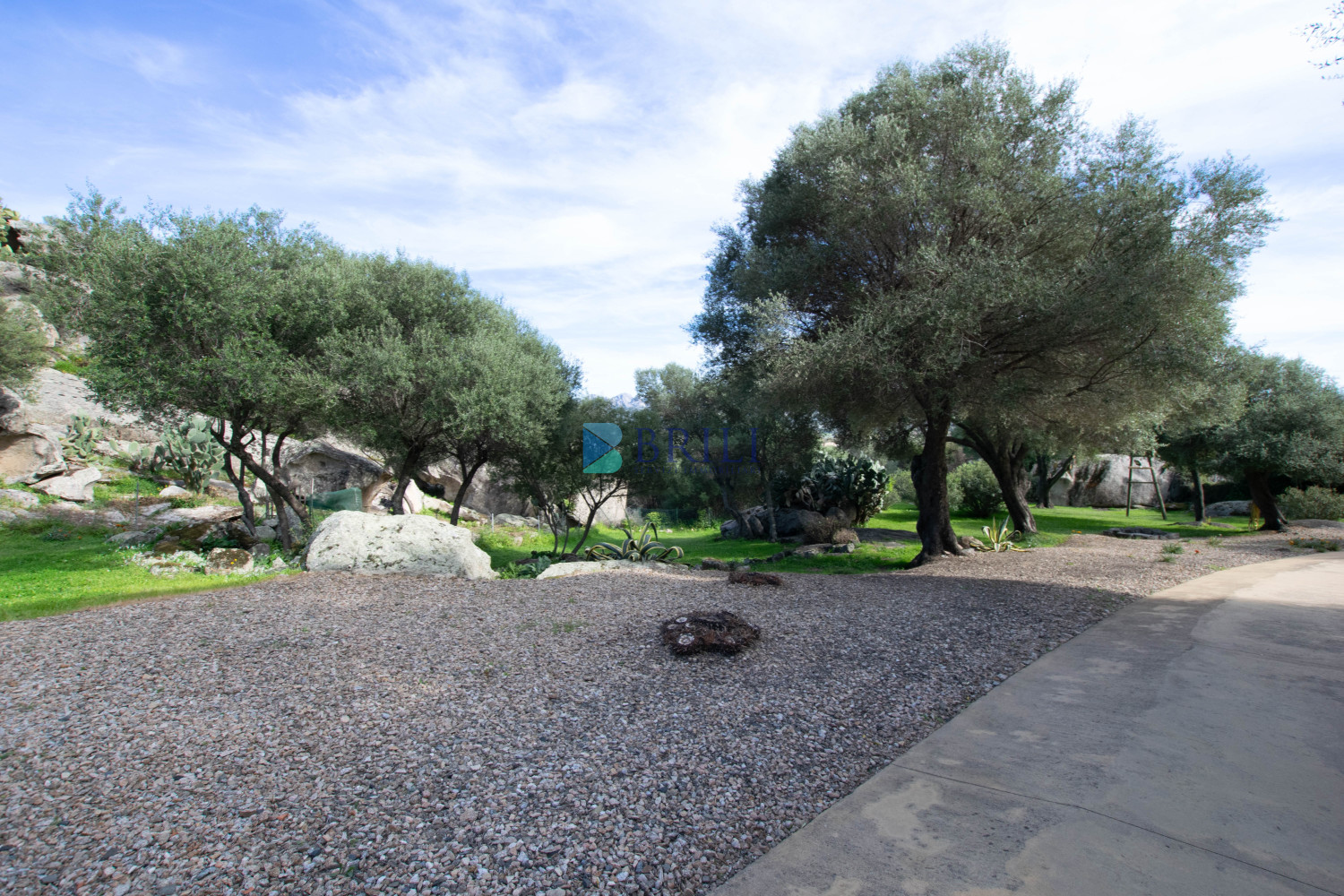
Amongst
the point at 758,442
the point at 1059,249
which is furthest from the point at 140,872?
the point at 758,442

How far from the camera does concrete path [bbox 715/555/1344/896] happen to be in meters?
2.72

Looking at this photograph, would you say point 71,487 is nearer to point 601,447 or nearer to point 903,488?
point 601,447

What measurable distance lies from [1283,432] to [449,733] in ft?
76.3

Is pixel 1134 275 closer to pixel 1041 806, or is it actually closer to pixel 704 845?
pixel 1041 806

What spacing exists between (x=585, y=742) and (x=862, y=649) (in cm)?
304

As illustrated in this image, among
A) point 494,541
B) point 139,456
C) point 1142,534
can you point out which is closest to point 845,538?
point 1142,534

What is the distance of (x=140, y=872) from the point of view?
2.88 meters

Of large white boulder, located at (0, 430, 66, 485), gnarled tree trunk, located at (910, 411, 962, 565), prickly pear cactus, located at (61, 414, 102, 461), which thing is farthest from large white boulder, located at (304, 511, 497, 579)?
prickly pear cactus, located at (61, 414, 102, 461)

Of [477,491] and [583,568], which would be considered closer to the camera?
[583,568]

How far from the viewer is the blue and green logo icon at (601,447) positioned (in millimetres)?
14320

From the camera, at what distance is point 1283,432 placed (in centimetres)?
1794

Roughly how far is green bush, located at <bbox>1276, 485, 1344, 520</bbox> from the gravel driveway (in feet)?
62.9

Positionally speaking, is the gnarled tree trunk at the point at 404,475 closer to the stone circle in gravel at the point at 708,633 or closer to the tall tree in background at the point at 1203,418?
the stone circle in gravel at the point at 708,633

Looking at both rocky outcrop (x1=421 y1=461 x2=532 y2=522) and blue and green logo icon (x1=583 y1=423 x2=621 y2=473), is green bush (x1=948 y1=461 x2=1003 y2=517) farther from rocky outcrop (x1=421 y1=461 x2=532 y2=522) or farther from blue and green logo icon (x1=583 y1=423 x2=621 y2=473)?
rocky outcrop (x1=421 y1=461 x2=532 y2=522)
